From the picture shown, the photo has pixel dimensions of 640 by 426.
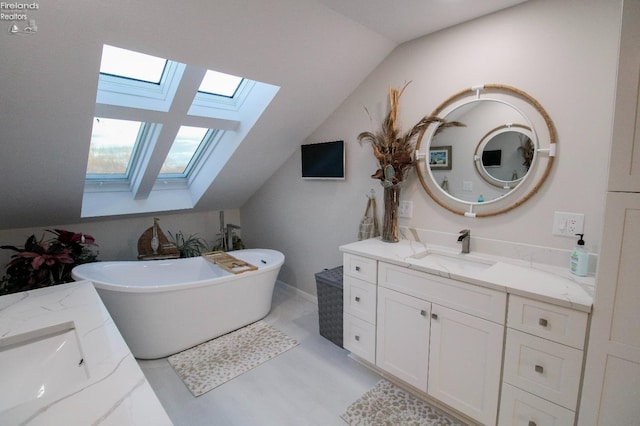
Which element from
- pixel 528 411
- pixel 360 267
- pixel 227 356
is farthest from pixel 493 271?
pixel 227 356

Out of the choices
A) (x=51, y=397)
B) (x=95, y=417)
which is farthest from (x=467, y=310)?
(x=51, y=397)

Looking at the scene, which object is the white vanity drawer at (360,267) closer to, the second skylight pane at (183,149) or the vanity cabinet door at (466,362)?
the vanity cabinet door at (466,362)

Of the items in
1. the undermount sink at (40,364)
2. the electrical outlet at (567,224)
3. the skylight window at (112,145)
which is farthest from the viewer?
the skylight window at (112,145)

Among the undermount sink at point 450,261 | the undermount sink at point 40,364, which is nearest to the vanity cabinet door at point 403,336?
the undermount sink at point 450,261

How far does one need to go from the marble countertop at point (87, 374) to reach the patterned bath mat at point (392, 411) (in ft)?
4.71

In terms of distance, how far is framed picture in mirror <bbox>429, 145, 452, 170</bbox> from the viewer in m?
2.25

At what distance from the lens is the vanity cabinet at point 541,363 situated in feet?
4.50

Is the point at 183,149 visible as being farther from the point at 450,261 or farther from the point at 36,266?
the point at 450,261

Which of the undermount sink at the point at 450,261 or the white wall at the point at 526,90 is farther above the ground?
the white wall at the point at 526,90

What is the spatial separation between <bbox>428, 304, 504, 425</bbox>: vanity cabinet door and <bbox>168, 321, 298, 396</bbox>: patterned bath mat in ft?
4.32

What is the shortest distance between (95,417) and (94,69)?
6.16ft

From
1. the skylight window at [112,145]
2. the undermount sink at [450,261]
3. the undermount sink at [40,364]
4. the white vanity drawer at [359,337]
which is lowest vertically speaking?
the white vanity drawer at [359,337]

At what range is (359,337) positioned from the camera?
2.34 metres

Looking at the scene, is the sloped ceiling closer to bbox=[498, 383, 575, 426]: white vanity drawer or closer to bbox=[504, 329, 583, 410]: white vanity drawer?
bbox=[504, 329, 583, 410]: white vanity drawer
